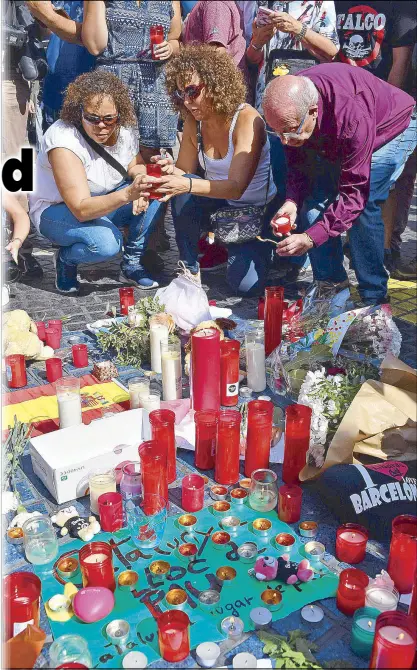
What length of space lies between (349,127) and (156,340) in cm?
177

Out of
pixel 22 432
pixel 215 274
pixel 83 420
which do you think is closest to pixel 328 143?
pixel 215 274

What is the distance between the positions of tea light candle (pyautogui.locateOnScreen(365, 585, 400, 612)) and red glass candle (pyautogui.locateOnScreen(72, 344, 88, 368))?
2.34 meters

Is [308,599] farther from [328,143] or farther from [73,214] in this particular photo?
[73,214]

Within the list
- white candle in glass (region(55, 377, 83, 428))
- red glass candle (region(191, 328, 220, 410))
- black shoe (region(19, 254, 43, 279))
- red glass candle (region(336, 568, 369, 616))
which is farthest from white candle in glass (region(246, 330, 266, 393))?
black shoe (region(19, 254, 43, 279))

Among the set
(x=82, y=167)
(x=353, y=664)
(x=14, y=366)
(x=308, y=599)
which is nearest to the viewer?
(x=353, y=664)

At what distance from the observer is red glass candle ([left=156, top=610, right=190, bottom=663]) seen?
1.95m

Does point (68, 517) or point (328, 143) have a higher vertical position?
point (328, 143)

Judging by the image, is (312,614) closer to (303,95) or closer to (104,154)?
(303,95)

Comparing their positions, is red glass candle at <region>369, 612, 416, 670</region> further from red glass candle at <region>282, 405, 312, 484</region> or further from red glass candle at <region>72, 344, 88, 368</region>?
red glass candle at <region>72, 344, 88, 368</region>

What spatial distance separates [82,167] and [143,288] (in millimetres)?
1083

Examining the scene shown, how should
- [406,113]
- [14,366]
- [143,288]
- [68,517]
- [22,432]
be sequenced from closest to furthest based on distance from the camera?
[68,517], [22,432], [14,366], [406,113], [143,288]

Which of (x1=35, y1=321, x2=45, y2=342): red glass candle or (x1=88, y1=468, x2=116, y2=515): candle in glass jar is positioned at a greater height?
(x1=88, y1=468, x2=116, y2=515): candle in glass jar

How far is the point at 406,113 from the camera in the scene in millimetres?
4473

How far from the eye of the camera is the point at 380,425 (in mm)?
2596
